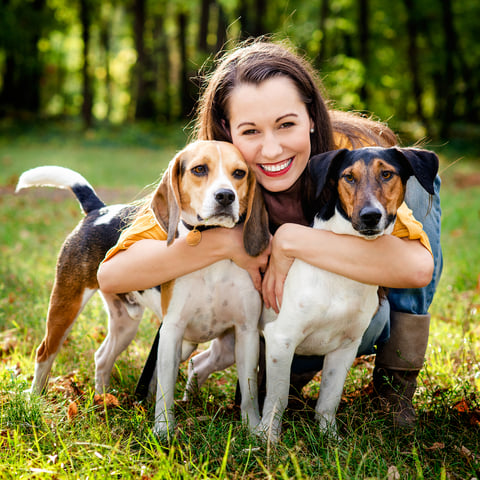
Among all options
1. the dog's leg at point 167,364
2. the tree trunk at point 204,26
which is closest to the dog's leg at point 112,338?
the dog's leg at point 167,364

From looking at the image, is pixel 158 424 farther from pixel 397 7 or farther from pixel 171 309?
pixel 397 7

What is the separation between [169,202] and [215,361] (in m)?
1.15

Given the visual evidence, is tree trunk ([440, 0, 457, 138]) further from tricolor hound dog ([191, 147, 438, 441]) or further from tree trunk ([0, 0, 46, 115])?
tricolor hound dog ([191, 147, 438, 441])

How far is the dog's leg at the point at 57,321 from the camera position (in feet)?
10.7

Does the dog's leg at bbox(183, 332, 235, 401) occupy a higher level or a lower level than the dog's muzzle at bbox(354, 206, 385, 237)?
lower

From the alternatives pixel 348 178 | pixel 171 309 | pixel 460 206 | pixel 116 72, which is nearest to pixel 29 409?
pixel 171 309

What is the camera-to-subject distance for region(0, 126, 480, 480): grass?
7.75 feet

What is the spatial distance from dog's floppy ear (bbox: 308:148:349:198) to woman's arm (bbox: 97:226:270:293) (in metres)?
0.57

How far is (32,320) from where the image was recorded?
168 inches

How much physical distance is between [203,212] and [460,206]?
815cm

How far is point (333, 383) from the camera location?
277 centimetres

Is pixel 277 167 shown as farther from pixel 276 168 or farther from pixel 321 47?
pixel 321 47

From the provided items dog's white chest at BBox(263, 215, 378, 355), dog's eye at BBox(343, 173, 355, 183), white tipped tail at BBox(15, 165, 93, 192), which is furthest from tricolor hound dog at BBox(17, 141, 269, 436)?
white tipped tail at BBox(15, 165, 93, 192)

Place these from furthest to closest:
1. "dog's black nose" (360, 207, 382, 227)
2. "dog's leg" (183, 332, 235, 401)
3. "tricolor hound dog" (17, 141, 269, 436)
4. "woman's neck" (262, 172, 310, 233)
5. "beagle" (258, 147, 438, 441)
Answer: "dog's leg" (183, 332, 235, 401) < "woman's neck" (262, 172, 310, 233) < "tricolor hound dog" (17, 141, 269, 436) < "beagle" (258, 147, 438, 441) < "dog's black nose" (360, 207, 382, 227)
